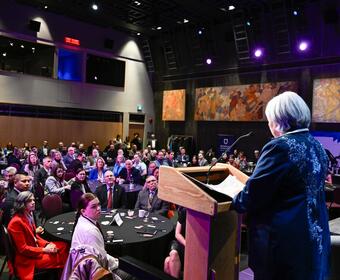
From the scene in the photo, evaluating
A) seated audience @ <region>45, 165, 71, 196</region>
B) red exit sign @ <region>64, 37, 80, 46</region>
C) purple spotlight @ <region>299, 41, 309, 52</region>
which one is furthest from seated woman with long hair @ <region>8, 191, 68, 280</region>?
red exit sign @ <region>64, 37, 80, 46</region>

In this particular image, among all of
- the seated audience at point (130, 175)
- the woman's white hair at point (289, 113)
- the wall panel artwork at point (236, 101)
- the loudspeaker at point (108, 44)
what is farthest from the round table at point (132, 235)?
the loudspeaker at point (108, 44)

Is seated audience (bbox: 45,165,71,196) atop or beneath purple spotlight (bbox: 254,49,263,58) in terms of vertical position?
beneath

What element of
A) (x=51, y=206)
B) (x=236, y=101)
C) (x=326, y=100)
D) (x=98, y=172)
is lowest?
(x=51, y=206)

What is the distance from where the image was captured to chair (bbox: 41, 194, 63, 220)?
201 inches

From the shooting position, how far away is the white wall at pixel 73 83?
13484mm

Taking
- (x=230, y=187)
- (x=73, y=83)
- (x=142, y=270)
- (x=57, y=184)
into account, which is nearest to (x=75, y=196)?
(x=57, y=184)

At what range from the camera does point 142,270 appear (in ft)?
6.84

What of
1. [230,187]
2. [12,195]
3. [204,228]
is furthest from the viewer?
[12,195]

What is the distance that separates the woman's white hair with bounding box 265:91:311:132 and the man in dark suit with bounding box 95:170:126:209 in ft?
15.1

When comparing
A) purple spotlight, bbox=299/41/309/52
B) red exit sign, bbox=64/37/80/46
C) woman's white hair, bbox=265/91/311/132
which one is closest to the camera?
woman's white hair, bbox=265/91/311/132

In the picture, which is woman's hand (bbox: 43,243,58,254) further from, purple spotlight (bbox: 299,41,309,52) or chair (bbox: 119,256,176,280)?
purple spotlight (bbox: 299,41,309,52)

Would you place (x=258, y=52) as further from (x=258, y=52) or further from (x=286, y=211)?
(x=286, y=211)

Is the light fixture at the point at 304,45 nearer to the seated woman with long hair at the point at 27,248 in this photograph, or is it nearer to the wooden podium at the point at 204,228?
the seated woman with long hair at the point at 27,248

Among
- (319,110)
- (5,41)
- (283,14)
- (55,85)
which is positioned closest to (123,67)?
(55,85)
